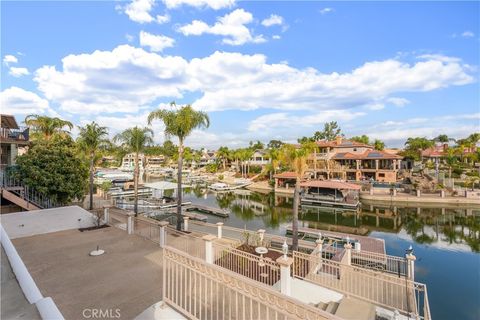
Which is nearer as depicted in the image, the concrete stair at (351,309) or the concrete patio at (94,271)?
the concrete patio at (94,271)

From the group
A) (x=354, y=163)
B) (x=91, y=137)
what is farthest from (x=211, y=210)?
(x=354, y=163)

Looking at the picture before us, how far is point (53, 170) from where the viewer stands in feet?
40.4

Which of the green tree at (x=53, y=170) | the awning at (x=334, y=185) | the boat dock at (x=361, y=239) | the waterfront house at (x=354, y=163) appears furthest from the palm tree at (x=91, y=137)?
the waterfront house at (x=354, y=163)

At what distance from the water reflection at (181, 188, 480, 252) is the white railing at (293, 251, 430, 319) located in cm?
1275

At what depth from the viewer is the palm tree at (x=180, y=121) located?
519 inches

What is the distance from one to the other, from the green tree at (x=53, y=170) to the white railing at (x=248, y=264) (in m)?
9.31

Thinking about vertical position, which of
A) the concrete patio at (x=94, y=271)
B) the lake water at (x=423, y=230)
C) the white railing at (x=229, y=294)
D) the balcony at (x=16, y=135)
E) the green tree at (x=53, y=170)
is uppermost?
the balcony at (x=16, y=135)

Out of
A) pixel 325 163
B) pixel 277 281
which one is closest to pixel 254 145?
pixel 325 163

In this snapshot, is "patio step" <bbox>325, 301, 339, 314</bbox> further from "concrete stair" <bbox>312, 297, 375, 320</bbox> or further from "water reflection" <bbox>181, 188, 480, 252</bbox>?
"water reflection" <bbox>181, 188, 480, 252</bbox>

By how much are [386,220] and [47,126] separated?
2830 centimetres

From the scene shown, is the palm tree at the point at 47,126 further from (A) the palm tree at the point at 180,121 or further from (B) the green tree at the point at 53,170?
(A) the palm tree at the point at 180,121

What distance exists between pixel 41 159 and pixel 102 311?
34.6 ft

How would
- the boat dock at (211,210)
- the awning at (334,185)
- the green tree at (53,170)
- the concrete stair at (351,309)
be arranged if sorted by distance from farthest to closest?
1. the awning at (334,185)
2. the boat dock at (211,210)
3. the green tree at (53,170)
4. the concrete stair at (351,309)

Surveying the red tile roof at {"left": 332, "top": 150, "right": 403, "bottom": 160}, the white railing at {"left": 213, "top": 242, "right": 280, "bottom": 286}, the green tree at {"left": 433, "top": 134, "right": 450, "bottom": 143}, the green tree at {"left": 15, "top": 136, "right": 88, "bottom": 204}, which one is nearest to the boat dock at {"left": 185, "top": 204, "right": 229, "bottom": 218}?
the green tree at {"left": 15, "top": 136, "right": 88, "bottom": 204}
